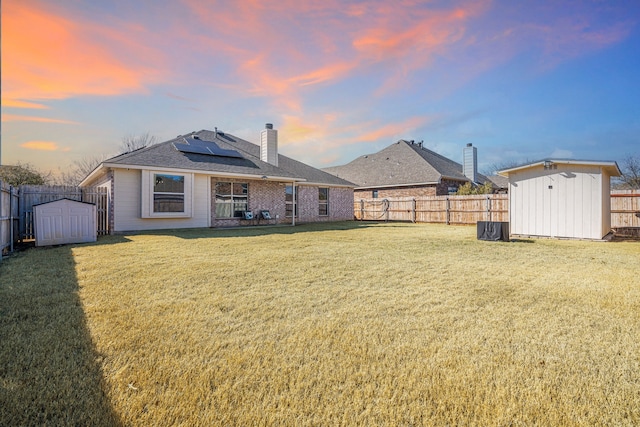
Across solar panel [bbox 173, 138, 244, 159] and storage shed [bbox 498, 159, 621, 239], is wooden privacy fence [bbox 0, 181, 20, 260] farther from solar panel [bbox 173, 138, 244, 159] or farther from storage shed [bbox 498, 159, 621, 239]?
storage shed [bbox 498, 159, 621, 239]

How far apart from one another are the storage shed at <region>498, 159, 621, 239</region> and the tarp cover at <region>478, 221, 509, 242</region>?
7.12ft

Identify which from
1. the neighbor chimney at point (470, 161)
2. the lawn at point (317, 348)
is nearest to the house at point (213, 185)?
the lawn at point (317, 348)

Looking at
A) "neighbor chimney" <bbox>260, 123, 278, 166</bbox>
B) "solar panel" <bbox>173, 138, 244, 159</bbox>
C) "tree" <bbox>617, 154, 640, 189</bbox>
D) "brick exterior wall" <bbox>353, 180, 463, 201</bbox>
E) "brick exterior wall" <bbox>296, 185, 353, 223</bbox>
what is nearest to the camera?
"solar panel" <bbox>173, 138, 244, 159</bbox>

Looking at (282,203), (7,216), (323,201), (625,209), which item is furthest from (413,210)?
(7,216)

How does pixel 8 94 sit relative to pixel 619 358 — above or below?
above

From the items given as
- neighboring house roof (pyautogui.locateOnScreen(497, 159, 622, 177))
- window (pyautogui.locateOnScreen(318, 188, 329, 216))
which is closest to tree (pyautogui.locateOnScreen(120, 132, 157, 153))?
window (pyautogui.locateOnScreen(318, 188, 329, 216))

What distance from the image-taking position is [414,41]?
908 cm

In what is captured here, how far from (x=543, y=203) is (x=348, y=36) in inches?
351

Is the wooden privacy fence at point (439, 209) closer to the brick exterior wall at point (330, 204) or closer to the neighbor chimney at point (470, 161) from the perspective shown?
the brick exterior wall at point (330, 204)

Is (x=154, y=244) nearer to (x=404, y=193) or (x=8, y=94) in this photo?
(x=8, y=94)

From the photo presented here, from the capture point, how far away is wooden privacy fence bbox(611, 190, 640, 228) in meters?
11.8

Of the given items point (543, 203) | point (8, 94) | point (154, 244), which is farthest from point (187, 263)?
point (543, 203)

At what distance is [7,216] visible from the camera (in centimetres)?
743

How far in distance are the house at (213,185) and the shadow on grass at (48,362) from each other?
26.9ft
